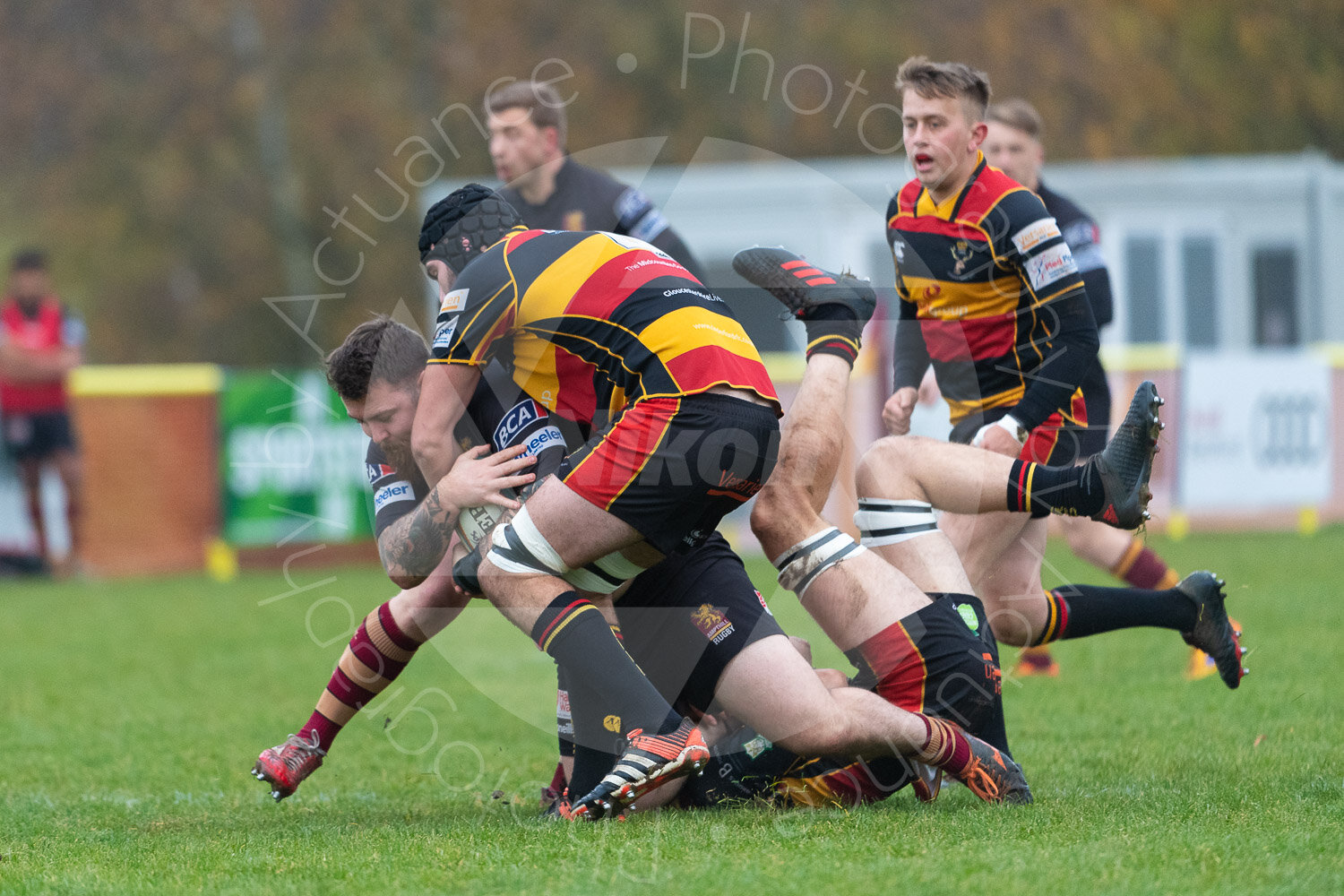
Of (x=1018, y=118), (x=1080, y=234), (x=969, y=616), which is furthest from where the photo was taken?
(x=1018, y=118)

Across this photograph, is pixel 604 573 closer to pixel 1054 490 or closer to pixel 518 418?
pixel 518 418

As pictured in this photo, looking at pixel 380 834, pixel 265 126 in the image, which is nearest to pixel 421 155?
pixel 265 126

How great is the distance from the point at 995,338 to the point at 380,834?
258 centimetres

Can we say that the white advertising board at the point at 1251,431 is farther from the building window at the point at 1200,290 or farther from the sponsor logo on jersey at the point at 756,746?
the sponsor logo on jersey at the point at 756,746

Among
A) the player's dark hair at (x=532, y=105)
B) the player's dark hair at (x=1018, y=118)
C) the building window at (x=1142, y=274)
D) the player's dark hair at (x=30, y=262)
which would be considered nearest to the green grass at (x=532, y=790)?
the player's dark hair at (x=1018, y=118)

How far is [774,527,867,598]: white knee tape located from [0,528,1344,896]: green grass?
0.67 meters

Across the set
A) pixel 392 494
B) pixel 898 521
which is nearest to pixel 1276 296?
pixel 898 521

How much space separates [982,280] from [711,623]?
62.6 inches

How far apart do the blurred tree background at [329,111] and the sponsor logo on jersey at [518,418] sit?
19.2 meters

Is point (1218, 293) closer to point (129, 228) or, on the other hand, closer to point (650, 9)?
point (650, 9)

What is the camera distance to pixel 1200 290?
56.1 feet

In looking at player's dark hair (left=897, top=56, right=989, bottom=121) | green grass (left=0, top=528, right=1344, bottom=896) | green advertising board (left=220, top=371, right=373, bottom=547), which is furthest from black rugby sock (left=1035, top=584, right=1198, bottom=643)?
green advertising board (left=220, top=371, right=373, bottom=547)

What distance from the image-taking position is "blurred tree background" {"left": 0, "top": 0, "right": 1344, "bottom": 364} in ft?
78.4

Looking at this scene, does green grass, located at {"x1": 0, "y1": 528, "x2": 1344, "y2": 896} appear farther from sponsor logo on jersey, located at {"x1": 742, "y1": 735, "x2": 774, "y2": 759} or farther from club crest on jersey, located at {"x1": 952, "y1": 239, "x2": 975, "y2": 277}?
club crest on jersey, located at {"x1": 952, "y1": 239, "x2": 975, "y2": 277}
